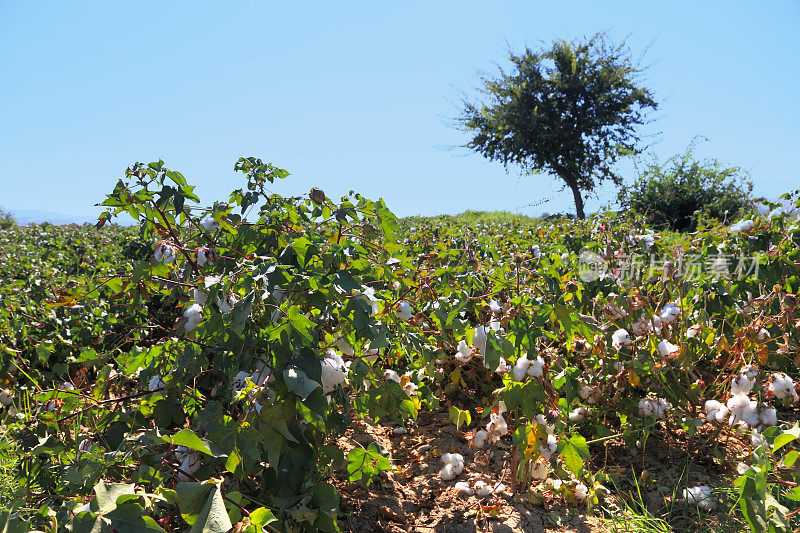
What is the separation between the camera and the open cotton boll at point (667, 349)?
2.34 m

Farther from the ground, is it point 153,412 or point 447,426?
point 153,412

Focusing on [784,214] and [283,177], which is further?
[784,214]

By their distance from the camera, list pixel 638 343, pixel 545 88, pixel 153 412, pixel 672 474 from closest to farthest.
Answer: pixel 153 412
pixel 672 474
pixel 638 343
pixel 545 88

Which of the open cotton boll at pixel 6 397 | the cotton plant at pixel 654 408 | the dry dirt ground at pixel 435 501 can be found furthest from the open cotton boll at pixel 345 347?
the open cotton boll at pixel 6 397

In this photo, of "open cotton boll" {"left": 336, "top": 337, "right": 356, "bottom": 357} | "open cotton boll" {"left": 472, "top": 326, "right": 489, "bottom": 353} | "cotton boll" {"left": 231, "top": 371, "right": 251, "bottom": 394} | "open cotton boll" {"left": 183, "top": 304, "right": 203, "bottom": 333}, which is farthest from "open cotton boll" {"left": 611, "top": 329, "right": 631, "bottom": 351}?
"open cotton boll" {"left": 183, "top": 304, "right": 203, "bottom": 333}

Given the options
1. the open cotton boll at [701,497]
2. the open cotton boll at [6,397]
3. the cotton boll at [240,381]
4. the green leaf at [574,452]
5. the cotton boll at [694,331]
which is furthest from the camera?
the open cotton boll at [6,397]

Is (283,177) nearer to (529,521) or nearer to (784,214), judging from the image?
(529,521)

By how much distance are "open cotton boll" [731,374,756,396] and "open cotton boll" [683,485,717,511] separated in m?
0.39

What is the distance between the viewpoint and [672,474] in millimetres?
2342

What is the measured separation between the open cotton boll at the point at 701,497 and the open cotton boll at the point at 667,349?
1.76 ft

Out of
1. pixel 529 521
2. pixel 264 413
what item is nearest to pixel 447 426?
pixel 529 521

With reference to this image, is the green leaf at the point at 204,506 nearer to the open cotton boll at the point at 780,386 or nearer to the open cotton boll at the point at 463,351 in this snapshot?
the open cotton boll at the point at 463,351

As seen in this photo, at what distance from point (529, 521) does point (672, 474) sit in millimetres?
742

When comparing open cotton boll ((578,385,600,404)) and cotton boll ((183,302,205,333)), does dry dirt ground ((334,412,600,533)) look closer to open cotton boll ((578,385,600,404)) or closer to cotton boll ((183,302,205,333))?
open cotton boll ((578,385,600,404))
